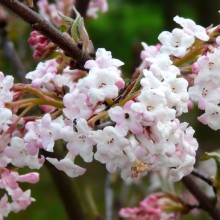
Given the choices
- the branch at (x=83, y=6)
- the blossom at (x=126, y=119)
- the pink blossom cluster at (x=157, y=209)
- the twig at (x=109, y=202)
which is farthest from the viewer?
the twig at (x=109, y=202)

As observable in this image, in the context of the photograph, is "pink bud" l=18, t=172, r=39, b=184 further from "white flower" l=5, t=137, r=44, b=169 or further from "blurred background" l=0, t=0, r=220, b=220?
"blurred background" l=0, t=0, r=220, b=220

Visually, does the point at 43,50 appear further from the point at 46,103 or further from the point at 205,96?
the point at 205,96

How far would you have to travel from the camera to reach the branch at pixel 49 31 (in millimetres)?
789

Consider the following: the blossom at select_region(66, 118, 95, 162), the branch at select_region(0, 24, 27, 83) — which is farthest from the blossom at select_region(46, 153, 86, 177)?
the branch at select_region(0, 24, 27, 83)

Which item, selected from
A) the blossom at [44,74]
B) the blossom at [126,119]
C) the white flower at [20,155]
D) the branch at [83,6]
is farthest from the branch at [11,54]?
the blossom at [126,119]

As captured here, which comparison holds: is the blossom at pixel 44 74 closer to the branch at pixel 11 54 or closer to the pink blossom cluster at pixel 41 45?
the pink blossom cluster at pixel 41 45

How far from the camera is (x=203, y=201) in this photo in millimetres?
1228

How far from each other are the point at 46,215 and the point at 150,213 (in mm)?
2328

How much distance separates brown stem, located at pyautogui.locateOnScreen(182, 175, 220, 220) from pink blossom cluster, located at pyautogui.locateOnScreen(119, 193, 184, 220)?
4 cm

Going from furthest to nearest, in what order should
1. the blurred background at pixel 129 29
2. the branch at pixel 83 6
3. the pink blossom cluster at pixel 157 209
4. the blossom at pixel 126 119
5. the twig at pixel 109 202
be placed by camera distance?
the blurred background at pixel 129 29 → the twig at pixel 109 202 → the branch at pixel 83 6 → the pink blossom cluster at pixel 157 209 → the blossom at pixel 126 119

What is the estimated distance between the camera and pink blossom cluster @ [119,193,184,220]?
120cm

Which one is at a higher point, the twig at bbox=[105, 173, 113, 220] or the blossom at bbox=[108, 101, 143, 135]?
the blossom at bbox=[108, 101, 143, 135]

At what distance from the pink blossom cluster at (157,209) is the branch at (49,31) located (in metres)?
0.46

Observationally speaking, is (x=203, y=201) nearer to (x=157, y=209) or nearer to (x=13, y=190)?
(x=157, y=209)
